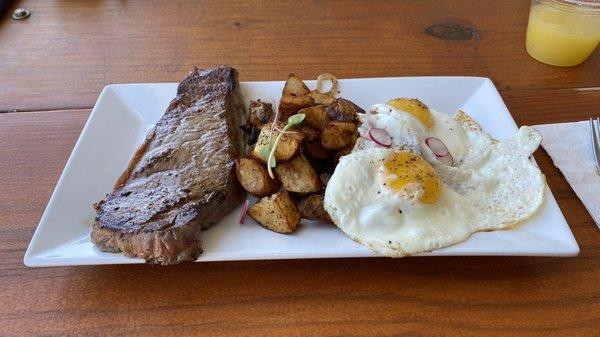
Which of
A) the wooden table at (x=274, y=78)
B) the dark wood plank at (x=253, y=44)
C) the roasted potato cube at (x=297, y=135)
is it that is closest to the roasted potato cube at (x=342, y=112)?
the roasted potato cube at (x=297, y=135)

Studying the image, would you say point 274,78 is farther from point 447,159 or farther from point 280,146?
point 447,159

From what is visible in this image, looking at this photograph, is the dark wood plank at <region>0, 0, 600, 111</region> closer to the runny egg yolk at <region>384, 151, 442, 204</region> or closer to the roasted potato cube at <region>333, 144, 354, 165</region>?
the roasted potato cube at <region>333, 144, 354, 165</region>

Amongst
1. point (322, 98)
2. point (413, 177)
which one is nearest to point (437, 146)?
point (413, 177)

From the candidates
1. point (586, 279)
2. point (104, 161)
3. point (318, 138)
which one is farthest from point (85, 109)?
point (586, 279)

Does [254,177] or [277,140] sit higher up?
[277,140]

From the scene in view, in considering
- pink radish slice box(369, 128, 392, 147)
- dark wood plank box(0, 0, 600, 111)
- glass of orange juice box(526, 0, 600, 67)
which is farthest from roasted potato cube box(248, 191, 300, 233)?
glass of orange juice box(526, 0, 600, 67)

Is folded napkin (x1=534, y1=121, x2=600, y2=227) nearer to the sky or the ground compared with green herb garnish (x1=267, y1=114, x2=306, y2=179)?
nearer to the ground
